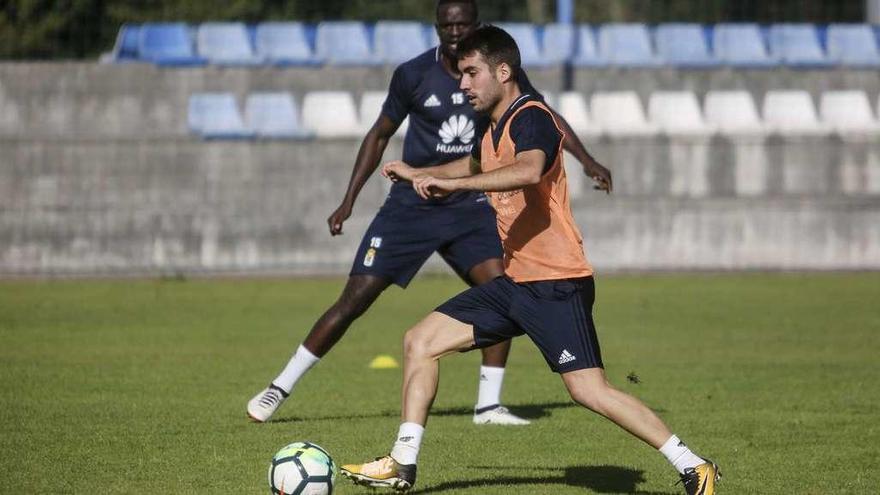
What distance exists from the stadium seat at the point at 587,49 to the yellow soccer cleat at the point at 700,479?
18.5m

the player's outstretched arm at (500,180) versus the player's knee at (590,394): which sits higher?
the player's outstretched arm at (500,180)

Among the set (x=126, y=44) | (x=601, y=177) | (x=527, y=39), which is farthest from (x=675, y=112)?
(x=601, y=177)

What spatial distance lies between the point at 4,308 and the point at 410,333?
1018 centimetres

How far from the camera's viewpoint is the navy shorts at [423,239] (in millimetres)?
9391

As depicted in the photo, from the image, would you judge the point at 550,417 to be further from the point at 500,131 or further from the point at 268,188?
the point at 268,188

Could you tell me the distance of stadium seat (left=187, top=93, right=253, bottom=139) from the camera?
21719 millimetres

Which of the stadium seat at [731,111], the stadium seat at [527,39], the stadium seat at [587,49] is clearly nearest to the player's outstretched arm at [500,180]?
the stadium seat at [731,111]

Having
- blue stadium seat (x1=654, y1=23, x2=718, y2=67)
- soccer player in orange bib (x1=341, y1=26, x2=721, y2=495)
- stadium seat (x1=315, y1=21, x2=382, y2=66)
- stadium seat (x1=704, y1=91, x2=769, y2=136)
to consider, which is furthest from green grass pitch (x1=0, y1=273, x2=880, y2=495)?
blue stadium seat (x1=654, y1=23, x2=718, y2=67)

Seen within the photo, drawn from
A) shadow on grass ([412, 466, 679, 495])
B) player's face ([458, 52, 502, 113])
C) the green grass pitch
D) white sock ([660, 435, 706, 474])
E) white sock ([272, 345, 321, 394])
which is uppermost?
player's face ([458, 52, 502, 113])

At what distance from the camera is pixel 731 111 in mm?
23016

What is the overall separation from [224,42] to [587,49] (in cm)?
624

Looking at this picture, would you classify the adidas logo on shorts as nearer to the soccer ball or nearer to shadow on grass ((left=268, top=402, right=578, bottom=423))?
the soccer ball

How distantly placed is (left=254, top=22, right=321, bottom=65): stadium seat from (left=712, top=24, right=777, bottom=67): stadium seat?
23.5ft

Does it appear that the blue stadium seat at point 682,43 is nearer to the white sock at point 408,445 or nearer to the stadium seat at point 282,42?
the stadium seat at point 282,42
